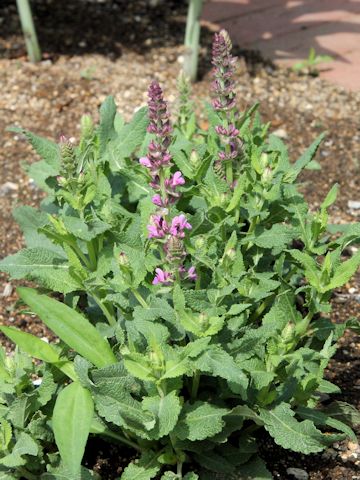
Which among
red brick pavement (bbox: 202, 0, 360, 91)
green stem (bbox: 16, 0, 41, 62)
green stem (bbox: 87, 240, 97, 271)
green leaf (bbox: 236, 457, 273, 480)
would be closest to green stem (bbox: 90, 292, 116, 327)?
green stem (bbox: 87, 240, 97, 271)

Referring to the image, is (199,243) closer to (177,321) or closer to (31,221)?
(177,321)

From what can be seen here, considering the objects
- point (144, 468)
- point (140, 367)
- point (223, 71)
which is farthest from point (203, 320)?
point (223, 71)

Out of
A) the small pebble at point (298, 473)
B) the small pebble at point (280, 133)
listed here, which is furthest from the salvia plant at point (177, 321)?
the small pebble at point (280, 133)

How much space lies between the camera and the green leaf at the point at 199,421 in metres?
2.50

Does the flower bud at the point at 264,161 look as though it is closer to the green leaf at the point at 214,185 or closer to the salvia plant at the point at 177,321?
the salvia plant at the point at 177,321

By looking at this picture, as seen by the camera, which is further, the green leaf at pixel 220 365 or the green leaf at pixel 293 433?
the green leaf at pixel 293 433

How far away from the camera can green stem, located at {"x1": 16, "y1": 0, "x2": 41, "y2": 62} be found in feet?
15.7

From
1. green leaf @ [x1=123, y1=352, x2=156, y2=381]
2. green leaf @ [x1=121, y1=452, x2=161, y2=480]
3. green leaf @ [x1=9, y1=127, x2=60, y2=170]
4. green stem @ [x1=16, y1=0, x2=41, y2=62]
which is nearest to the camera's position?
green leaf @ [x1=123, y1=352, x2=156, y2=381]

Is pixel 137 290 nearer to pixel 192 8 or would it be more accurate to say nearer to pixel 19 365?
pixel 19 365

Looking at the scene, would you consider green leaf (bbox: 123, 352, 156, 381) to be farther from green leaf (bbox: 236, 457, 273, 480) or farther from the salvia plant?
green leaf (bbox: 236, 457, 273, 480)

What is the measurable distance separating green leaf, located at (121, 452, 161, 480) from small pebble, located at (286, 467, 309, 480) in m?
0.51

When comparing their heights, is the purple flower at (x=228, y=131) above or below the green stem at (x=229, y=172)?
above

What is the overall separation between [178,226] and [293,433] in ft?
2.48

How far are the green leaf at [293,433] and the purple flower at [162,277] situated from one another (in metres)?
0.53
